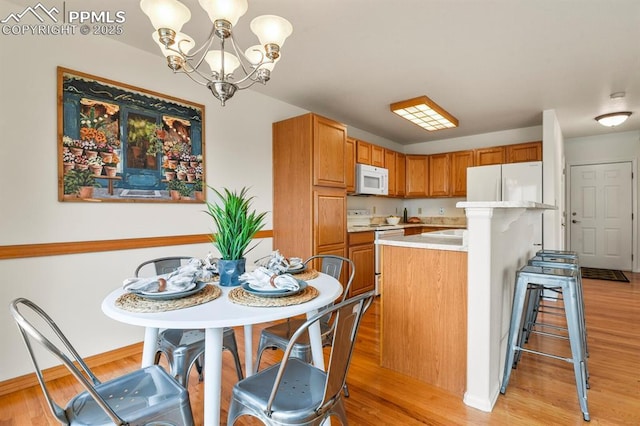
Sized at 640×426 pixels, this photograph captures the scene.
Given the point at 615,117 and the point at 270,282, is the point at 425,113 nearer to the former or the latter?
the point at 615,117

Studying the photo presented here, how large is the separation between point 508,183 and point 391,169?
5.69 feet

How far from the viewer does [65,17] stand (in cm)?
210

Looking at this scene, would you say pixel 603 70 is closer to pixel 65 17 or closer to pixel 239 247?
pixel 239 247

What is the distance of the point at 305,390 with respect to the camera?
1205mm

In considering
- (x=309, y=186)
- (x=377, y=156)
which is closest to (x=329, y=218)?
(x=309, y=186)

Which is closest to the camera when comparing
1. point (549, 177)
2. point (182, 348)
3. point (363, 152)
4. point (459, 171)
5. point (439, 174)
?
point (182, 348)

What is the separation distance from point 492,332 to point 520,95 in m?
2.94

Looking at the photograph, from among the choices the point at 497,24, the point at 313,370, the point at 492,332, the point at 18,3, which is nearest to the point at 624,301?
the point at 492,332

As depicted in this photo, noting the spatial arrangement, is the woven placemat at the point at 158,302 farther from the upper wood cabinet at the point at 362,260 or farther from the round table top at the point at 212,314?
the upper wood cabinet at the point at 362,260

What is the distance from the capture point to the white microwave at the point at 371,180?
4398 mm

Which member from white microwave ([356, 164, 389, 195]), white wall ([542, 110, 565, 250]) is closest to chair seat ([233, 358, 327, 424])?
white microwave ([356, 164, 389, 195])

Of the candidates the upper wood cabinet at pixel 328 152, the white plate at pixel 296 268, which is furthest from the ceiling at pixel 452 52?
the white plate at pixel 296 268

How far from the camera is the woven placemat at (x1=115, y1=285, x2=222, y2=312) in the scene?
1.16 m

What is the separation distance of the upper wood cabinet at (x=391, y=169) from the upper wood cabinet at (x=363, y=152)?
0.54 metres
